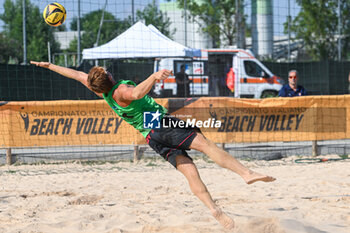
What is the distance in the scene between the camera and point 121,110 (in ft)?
13.7

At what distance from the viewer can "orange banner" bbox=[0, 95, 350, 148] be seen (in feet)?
28.4

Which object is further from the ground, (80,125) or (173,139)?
(173,139)

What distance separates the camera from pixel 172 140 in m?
4.11

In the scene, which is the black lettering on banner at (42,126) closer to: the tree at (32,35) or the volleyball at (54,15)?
the volleyball at (54,15)

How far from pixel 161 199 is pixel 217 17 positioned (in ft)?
73.9

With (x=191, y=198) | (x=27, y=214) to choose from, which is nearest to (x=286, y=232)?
(x=191, y=198)

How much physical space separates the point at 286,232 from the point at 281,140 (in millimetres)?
4954

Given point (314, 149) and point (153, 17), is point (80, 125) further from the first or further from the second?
point (153, 17)

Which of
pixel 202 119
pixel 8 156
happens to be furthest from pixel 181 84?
pixel 8 156

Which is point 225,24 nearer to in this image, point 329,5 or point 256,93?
point 329,5

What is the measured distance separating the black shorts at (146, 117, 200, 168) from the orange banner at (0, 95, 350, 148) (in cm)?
456

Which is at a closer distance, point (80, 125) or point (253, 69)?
point (80, 125)

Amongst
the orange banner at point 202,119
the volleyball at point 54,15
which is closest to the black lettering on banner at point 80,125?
the orange banner at point 202,119

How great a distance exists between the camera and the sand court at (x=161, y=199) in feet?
14.7
